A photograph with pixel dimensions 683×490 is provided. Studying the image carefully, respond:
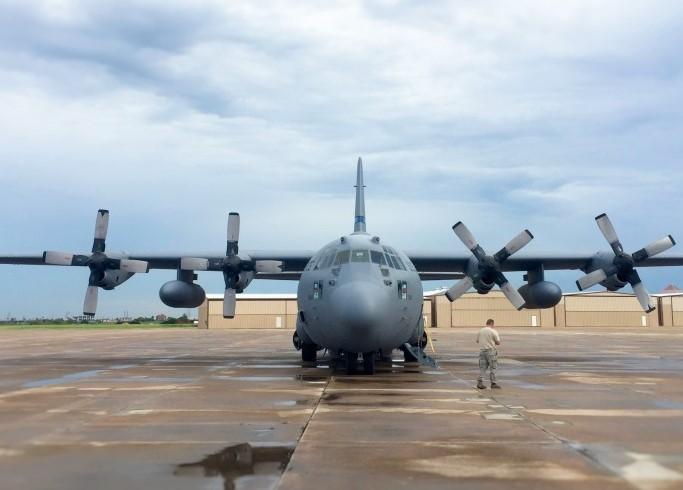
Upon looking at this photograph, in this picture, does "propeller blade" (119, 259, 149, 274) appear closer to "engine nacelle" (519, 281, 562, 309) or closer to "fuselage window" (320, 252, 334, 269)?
"fuselage window" (320, 252, 334, 269)

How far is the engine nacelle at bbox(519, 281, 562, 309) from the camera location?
24.0 metres

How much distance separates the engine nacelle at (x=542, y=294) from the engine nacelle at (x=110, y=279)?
15.2 m

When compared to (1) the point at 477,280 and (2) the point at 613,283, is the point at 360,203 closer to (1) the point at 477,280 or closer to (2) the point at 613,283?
(1) the point at 477,280

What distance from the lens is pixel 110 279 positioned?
23719 millimetres

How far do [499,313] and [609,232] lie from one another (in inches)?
2153

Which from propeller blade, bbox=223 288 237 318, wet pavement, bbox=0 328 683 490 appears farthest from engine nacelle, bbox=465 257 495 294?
propeller blade, bbox=223 288 237 318

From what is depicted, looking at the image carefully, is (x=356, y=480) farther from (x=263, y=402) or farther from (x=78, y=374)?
(x=78, y=374)

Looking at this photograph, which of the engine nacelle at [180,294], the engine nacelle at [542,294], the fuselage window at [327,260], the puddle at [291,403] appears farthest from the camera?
the engine nacelle at [180,294]

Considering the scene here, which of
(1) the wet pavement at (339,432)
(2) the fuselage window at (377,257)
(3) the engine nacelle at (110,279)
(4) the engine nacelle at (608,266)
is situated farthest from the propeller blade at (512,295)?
(3) the engine nacelle at (110,279)

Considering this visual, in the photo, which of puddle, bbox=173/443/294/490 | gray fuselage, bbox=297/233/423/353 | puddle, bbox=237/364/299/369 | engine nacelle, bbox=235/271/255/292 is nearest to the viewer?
puddle, bbox=173/443/294/490

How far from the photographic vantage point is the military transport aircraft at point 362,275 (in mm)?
15070

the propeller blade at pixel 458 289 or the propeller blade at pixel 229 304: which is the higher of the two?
the propeller blade at pixel 458 289

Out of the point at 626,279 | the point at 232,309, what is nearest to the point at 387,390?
A: the point at 232,309

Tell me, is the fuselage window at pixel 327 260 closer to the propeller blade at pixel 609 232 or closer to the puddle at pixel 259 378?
the puddle at pixel 259 378
